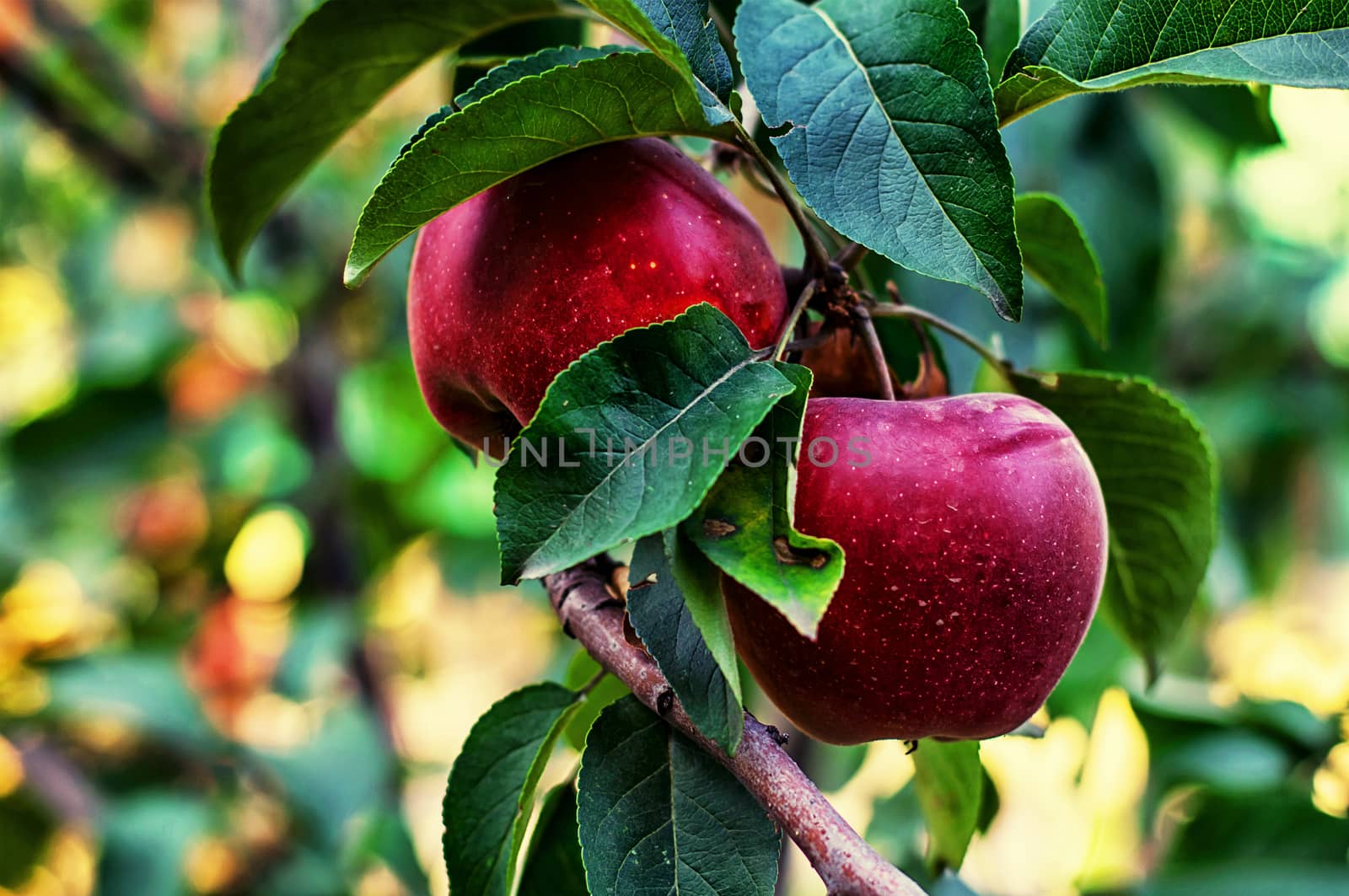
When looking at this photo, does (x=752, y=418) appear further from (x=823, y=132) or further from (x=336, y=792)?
(x=336, y=792)

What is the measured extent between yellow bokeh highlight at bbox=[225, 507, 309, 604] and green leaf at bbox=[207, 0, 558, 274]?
3.23 ft

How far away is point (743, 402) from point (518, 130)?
12cm

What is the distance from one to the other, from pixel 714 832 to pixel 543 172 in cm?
25

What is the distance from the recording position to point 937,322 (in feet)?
1.54

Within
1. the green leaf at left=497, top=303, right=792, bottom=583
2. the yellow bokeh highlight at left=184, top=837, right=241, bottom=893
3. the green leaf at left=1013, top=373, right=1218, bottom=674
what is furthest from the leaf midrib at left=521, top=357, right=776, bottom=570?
the yellow bokeh highlight at left=184, top=837, right=241, bottom=893

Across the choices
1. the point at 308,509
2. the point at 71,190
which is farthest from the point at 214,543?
the point at 71,190

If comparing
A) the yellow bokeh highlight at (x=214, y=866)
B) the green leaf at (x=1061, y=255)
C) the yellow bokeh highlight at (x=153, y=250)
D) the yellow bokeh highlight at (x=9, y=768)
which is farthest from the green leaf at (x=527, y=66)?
the yellow bokeh highlight at (x=153, y=250)

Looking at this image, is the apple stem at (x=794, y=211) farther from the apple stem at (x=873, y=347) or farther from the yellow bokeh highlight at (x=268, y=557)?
the yellow bokeh highlight at (x=268, y=557)

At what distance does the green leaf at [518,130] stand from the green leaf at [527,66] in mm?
30

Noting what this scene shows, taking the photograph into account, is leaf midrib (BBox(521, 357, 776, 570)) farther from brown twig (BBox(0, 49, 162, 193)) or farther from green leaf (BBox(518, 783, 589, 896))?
brown twig (BBox(0, 49, 162, 193))

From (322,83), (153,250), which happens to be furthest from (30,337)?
(322,83)

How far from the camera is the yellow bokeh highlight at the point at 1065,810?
1.06 meters

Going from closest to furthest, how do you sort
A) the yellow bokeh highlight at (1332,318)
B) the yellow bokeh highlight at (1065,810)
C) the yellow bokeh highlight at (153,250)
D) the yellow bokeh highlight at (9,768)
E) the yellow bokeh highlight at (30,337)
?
the yellow bokeh highlight at (1065,810) < the yellow bokeh highlight at (9,768) < the yellow bokeh highlight at (1332,318) < the yellow bokeh highlight at (153,250) < the yellow bokeh highlight at (30,337)

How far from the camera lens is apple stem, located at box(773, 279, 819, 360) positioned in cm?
39
